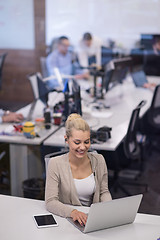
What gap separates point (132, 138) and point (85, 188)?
5.35 feet

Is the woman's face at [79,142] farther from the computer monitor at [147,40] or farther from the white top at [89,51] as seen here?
the computer monitor at [147,40]

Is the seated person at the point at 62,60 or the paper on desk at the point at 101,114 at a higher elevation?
the seated person at the point at 62,60

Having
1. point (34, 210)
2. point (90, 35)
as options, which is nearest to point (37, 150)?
point (34, 210)

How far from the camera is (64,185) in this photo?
7.93ft

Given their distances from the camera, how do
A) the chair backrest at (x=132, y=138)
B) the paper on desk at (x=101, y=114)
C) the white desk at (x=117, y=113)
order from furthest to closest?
1. the paper on desk at (x=101, y=114)
2. the chair backrest at (x=132, y=138)
3. the white desk at (x=117, y=113)

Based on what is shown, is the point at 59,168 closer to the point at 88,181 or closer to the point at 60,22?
the point at 88,181

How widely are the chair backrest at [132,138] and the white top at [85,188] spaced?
54.2 inches

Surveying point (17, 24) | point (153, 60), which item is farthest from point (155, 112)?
point (17, 24)

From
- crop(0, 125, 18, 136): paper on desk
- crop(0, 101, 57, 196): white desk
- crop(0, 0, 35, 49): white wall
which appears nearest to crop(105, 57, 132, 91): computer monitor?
crop(0, 101, 57, 196): white desk

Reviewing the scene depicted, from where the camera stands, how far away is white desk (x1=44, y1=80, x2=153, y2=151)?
352cm

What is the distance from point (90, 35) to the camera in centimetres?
714

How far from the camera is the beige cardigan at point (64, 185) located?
2.32 m

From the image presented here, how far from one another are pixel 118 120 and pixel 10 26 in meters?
4.06

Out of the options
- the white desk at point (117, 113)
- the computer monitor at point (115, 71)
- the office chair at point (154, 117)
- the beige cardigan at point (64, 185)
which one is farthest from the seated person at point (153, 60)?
the beige cardigan at point (64, 185)
